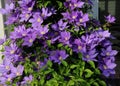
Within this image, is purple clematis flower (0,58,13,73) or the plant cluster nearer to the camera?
the plant cluster

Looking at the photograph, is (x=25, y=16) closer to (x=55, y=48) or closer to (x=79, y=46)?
(x=55, y=48)

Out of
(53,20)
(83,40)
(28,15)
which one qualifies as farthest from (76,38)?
(28,15)

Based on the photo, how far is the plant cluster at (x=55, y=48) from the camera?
5.62 feet

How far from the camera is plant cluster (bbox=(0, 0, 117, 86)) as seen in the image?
5.62 feet

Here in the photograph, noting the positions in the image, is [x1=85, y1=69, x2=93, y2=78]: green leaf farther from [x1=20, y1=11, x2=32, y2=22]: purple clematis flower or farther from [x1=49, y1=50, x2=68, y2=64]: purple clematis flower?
[x1=20, y1=11, x2=32, y2=22]: purple clematis flower

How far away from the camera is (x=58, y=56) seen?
172 cm

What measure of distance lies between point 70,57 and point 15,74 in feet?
1.17

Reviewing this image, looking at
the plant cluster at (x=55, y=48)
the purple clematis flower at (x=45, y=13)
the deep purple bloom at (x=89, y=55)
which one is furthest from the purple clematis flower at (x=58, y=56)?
the purple clematis flower at (x=45, y=13)

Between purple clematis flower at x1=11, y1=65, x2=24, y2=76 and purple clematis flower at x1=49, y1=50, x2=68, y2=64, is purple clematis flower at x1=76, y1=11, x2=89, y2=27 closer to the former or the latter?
purple clematis flower at x1=49, y1=50, x2=68, y2=64

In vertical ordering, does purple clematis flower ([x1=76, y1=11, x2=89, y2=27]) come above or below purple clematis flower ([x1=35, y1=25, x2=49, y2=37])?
above

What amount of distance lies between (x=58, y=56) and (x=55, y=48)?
68 mm

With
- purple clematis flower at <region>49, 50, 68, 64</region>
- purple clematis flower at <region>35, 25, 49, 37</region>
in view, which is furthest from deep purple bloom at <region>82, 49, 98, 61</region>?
purple clematis flower at <region>35, 25, 49, 37</region>

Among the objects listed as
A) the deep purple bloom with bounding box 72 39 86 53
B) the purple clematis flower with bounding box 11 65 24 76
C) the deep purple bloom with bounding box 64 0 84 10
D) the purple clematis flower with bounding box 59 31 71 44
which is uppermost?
the deep purple bloom with bounding box 64 0 84 10

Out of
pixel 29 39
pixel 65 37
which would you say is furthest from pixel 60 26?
pixel 29 39
